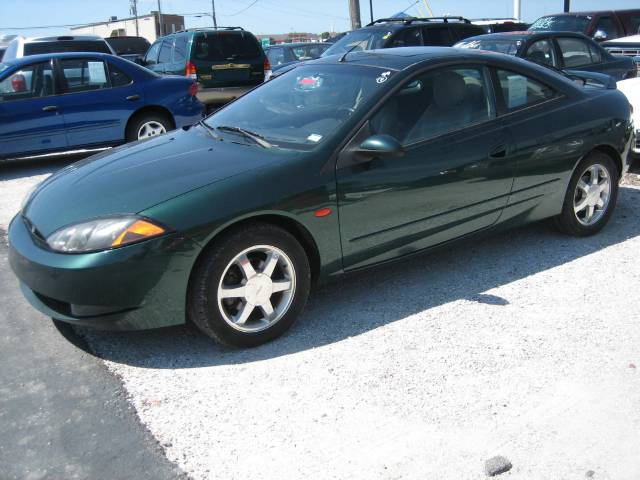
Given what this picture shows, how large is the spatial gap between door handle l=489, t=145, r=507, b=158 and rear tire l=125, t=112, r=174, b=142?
17.9 ft

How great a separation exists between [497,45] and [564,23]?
605 cm

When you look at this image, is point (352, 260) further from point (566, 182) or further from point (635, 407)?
point (566, 182)

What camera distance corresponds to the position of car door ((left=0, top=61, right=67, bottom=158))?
793cm

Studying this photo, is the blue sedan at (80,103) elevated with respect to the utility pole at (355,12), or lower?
lower

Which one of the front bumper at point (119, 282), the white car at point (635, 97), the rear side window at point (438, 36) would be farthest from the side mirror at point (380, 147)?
the rear side window at point (438, 36)

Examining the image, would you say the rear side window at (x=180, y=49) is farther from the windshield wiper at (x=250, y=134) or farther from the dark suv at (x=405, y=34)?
the windshield wiper at (x=250, y=134)

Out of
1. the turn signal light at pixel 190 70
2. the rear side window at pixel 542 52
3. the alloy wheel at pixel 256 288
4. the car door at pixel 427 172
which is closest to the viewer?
the alloy wheel at pixel 256 288

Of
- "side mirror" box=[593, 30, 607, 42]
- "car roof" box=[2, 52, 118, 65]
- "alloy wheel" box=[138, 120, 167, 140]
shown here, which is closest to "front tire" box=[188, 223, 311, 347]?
"alloy wheel" box=[138, 120, 167, 140]

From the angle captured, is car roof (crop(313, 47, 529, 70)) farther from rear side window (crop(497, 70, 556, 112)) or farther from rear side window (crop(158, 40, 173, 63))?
rear side window (crop(158, 40, 173, 63))

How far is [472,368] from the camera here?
3273mm

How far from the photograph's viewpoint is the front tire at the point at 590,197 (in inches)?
193

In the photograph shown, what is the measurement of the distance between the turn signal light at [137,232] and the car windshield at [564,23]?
13024 millimetres

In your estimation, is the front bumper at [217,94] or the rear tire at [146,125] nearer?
the rear tire at [146,125]

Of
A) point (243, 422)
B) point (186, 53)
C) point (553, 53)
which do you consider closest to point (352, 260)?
point (243, 422)
